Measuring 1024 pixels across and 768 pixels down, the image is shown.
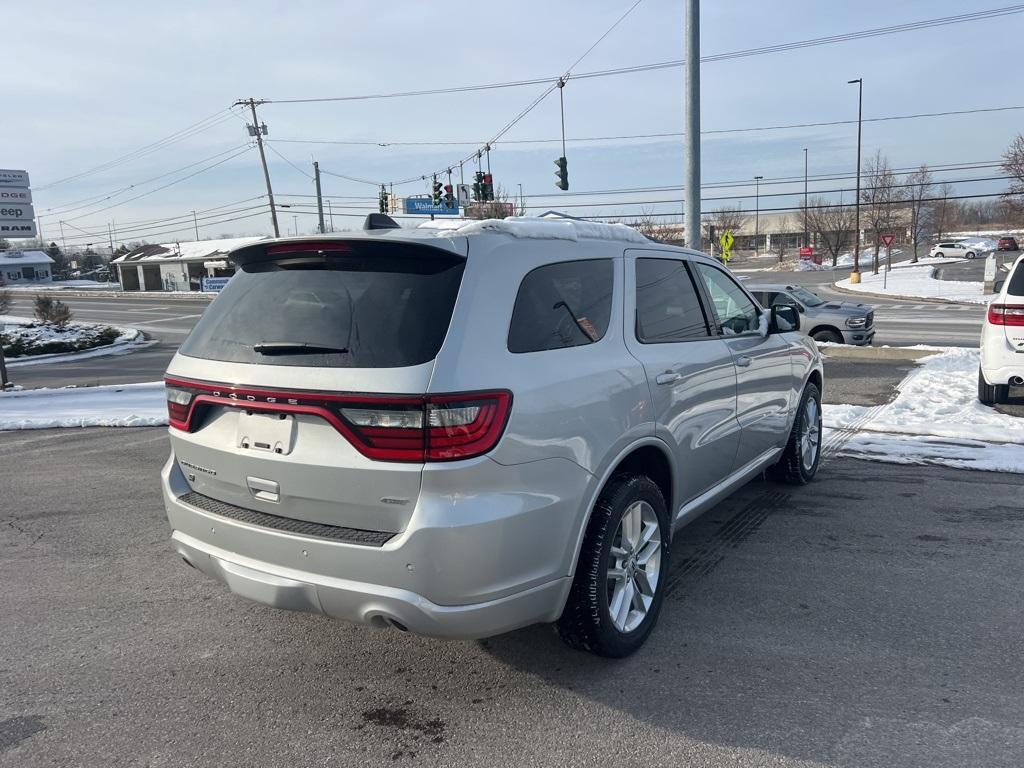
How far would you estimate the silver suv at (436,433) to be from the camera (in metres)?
2.68

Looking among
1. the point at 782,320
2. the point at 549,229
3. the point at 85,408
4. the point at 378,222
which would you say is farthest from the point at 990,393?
the point at 85,408

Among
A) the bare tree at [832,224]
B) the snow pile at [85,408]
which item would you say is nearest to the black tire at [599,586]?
the snow pile at [85,408]

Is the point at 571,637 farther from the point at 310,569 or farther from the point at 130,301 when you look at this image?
the point at 130,301

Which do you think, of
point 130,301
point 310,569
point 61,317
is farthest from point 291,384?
point 130,301

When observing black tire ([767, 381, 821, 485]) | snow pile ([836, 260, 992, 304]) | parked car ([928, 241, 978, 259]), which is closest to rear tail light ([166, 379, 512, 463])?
black tire ([767, 381, 821, 485])

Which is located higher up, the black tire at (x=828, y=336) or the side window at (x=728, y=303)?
the side window at (x=728, y=303)

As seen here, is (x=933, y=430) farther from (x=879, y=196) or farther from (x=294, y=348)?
(x=879, y=196)

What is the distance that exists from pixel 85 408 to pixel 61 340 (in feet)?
54.9

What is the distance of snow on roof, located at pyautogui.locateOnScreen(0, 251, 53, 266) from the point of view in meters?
97.8

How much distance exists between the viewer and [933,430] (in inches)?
295

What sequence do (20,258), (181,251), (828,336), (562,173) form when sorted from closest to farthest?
1. (828,336)
2. (562,173)
3. (181,251)
4. (20,258)

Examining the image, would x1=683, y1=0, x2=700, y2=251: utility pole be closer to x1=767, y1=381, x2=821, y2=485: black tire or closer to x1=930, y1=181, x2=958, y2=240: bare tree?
x1=767, y1=381, x2=821, y2=485: black tire

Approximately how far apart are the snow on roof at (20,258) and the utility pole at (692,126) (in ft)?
A: 356

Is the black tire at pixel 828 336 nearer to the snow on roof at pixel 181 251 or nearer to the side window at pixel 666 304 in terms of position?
the side window at pixel 666 304
